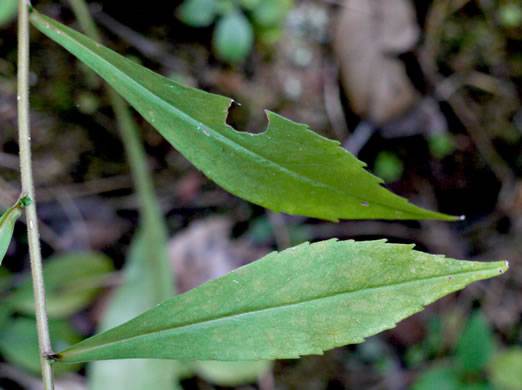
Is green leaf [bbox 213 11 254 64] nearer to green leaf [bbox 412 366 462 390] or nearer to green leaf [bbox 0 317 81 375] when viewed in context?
green leaf [bbox 0 317 81 375]

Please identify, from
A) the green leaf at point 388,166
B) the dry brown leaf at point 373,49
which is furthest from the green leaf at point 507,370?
the dry brown leaf at point 373,49

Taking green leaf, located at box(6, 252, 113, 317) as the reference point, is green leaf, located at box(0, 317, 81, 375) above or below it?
below

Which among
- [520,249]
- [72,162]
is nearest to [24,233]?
[72,162]

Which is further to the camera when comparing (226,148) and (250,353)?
(226,148)

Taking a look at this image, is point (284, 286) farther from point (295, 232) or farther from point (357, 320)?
point (295, 232)

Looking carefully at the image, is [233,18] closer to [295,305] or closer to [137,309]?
[137,309]

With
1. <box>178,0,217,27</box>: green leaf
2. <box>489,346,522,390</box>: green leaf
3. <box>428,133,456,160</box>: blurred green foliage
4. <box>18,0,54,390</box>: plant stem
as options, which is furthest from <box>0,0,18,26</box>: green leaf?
<box>489,346,522,390</box>: green leaf
